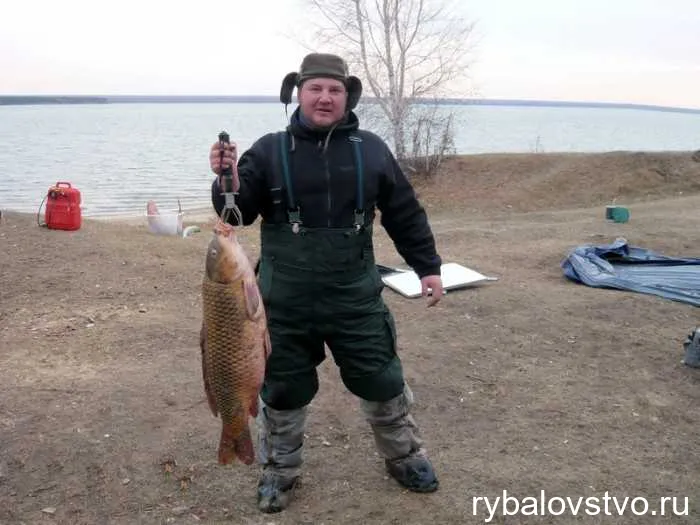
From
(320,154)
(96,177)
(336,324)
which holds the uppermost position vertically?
(320,154)

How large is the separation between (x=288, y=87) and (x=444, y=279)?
489 centimetres

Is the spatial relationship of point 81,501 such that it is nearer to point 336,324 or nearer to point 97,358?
point 336,324

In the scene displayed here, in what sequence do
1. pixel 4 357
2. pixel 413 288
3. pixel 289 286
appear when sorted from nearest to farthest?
pixel 289 286
pixel 4 357
pixel 413 288

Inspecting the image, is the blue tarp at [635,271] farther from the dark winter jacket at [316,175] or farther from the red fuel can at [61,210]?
the red fuel can at [61,210]

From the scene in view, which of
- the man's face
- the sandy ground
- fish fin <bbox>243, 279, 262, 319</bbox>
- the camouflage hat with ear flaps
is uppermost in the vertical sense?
the camouflage hat with ear flaps

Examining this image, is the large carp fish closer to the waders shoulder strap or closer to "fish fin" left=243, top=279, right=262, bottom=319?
"fish fin" left=243, top=279, right=262, bottom=319

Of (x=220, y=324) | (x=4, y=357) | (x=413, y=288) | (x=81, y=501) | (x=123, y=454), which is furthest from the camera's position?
(x=413, y=288)

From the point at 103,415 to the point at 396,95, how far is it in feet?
55.3

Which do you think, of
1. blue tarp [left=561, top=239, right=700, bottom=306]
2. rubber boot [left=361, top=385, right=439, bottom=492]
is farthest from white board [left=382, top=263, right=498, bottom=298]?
rubber boot [left=361, top=385, right=439, bottom=492]

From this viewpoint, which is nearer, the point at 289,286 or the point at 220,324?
the point at 220,324

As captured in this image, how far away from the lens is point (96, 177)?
3147 centimetres

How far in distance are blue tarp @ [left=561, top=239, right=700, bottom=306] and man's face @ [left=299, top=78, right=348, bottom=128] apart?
18.6 feet

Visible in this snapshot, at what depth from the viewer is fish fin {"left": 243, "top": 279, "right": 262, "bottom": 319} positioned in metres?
2.88

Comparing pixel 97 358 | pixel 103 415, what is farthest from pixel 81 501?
pixel 97 358
